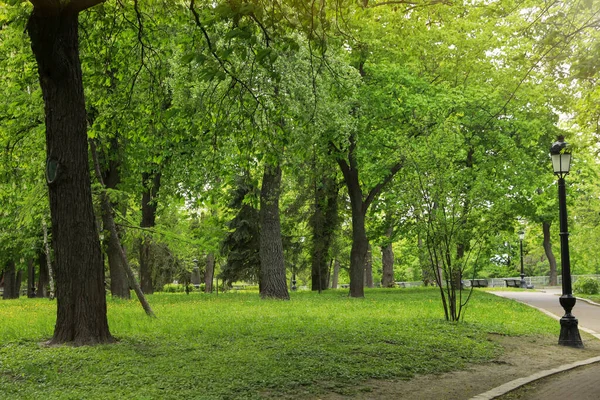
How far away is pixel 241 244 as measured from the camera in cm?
3503

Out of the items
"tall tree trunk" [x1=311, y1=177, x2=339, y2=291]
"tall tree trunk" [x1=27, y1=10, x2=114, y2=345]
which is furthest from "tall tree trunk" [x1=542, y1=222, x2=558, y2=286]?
"tall tree trunk" [x1=27, y1=10, x2=114, y2=345]

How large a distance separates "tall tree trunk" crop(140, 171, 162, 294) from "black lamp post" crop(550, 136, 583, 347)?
10.8 m

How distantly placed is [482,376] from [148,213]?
64.8 feet

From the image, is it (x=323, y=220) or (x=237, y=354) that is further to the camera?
(x=323, y=220)

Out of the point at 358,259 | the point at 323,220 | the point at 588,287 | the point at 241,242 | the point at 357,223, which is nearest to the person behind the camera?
the point at 358,259

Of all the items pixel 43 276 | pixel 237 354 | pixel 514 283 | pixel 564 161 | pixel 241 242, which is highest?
pixel 564 161

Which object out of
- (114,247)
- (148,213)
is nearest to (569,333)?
(114,247)

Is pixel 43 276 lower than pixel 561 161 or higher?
lower

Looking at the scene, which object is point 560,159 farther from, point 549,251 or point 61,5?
point 549,251

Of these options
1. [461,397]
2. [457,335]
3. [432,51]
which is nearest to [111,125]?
[457,335]

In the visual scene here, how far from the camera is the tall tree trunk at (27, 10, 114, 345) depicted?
34.1 ft

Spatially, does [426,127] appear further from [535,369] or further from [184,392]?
[184,392]

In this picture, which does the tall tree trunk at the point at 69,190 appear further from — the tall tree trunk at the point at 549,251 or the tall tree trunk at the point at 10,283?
the tall tree trunk at the point at 549,251

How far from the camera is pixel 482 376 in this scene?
9.36 meters
